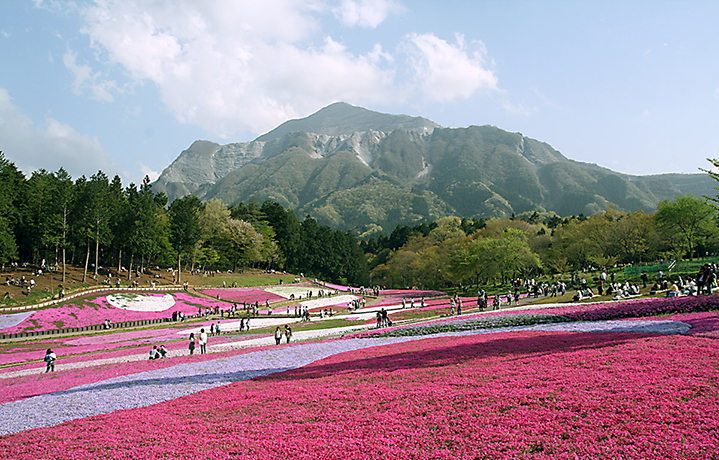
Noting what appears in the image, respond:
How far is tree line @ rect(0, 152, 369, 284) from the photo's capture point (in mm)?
56719

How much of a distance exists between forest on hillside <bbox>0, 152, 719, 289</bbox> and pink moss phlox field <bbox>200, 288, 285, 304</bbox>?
9.50 meters

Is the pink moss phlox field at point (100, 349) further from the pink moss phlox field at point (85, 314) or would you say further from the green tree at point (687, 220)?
the green tree at point (687, 220)

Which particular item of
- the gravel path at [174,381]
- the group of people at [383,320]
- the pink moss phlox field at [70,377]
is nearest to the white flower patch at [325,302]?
the group of people at [383,320]

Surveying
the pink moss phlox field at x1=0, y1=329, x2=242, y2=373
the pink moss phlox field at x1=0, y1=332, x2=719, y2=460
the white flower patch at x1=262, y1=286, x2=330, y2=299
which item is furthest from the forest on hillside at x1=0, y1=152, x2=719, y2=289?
the pink moss phlox field at x1=0, y1=332, x2=719, y2=460

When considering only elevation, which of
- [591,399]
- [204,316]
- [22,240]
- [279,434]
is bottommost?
[204,316]

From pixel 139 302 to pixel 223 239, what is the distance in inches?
1577

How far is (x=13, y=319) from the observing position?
3547 centimetres

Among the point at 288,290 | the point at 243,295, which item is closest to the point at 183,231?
the point at 243,295

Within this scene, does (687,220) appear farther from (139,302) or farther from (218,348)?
(139,302)

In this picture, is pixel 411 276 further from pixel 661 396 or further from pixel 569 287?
pixel 661 396

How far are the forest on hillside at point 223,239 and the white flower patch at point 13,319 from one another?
18.2 m

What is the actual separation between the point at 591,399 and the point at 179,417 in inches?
421

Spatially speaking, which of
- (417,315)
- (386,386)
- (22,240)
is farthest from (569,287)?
(22,240)

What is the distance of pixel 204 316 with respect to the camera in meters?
49.1
